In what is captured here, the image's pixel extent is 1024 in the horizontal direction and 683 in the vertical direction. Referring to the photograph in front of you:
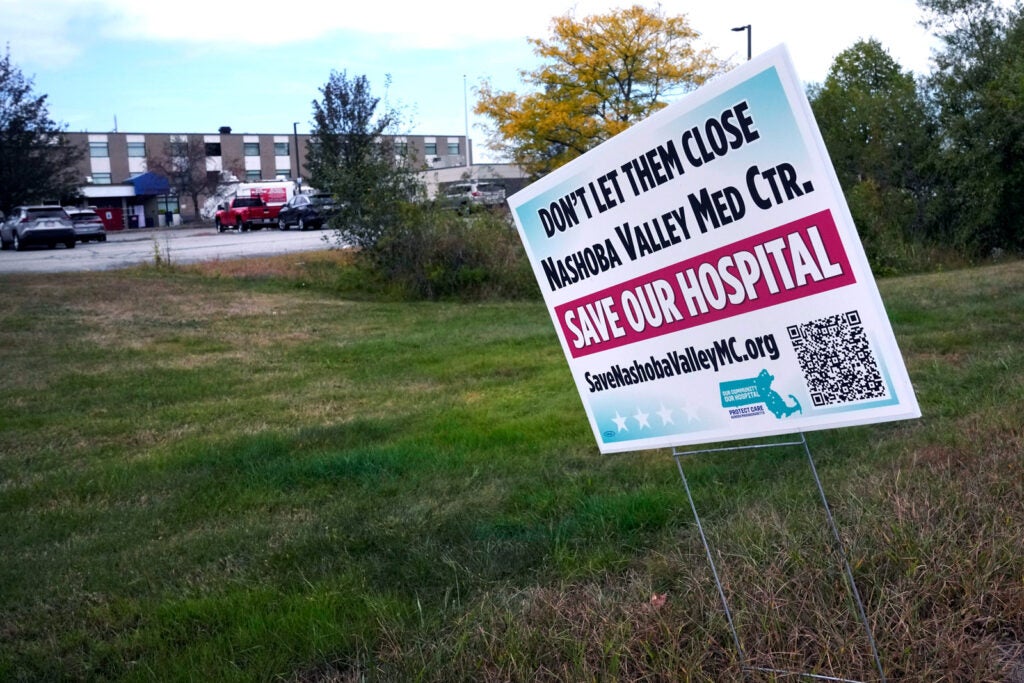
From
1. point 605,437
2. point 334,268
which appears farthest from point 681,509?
point 334,268

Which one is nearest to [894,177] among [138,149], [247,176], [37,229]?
[37,229]

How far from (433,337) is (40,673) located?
29.1ft

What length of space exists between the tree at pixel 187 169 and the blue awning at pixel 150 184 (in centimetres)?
114

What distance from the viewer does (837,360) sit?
3000 millimetres

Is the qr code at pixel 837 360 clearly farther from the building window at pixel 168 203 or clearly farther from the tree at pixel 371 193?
the building window at pixel 168 203

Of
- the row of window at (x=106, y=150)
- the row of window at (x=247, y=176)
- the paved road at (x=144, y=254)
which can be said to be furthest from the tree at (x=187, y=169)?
the paved road at (x=144, y=254)

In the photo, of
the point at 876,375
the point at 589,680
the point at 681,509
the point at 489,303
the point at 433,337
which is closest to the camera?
the point at 876,375

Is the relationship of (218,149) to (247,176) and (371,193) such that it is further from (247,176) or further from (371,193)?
(371,193)

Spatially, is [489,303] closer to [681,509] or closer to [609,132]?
[681,509]

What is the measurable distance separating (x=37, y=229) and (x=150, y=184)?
4214cm

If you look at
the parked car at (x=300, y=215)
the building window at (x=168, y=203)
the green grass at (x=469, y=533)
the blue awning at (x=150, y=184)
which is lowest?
the green grass at (x=469, y=533)

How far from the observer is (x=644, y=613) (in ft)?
12.3

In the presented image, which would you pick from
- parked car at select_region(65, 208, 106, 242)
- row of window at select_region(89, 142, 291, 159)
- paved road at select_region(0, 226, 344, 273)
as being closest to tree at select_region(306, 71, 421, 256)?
paved road at select_region(0, 226, 344, 273)

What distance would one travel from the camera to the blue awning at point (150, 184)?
77.5m
